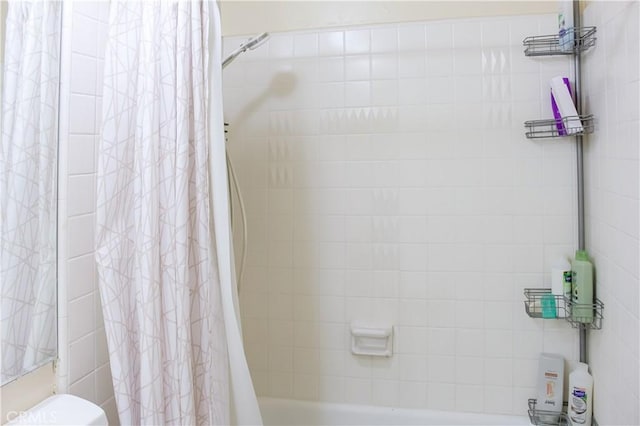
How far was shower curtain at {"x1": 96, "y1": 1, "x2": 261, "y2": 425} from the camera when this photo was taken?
118 centimetres

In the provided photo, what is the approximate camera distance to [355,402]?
73.9 inches

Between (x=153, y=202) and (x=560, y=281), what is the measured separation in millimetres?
1419

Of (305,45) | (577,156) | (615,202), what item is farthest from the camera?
(305,45)

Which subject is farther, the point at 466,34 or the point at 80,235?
the point at 466,34

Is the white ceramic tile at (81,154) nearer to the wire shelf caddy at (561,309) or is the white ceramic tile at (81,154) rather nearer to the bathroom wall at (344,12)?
the bathroom wall at (344,12)

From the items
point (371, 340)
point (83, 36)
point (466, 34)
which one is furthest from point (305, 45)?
point (371, 340)

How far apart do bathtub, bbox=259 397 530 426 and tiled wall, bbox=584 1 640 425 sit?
0.41 metres

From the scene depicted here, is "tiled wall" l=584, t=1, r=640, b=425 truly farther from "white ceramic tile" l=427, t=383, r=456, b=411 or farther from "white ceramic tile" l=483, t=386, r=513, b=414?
"white ceramic tile" l=427, t=383, r=456, b=411

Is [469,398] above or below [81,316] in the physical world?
below

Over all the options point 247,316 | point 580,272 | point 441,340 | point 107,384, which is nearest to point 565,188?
point 580,272

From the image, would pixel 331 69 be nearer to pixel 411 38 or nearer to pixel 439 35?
pixel 411 38

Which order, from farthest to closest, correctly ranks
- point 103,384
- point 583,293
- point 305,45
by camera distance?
1. point 305,45
2. point 583,293
3. point 103,384

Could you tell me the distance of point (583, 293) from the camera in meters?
1.56

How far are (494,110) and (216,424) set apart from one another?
1474 mm
